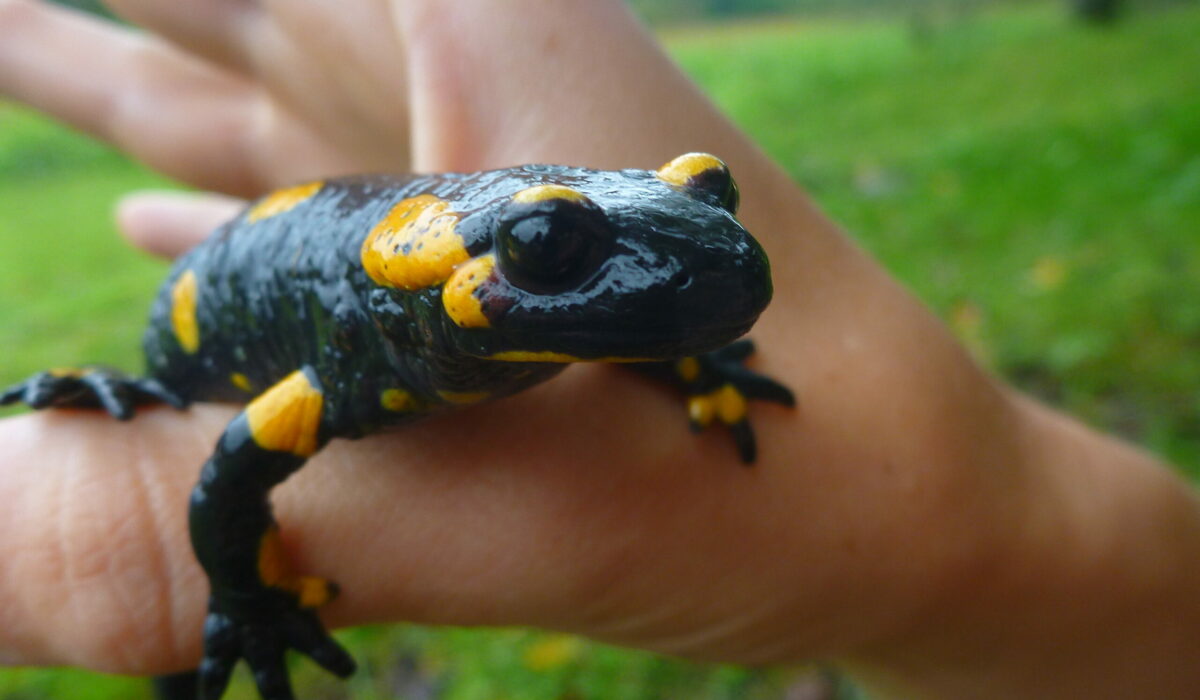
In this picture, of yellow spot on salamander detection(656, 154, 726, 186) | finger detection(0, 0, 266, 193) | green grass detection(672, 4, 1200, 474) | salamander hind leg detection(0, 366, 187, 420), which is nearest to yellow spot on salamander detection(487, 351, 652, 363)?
yellow spot on salamander detection(656, 154, 726, 186)

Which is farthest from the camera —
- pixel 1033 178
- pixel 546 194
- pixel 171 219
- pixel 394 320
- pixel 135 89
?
pixel 1033 178

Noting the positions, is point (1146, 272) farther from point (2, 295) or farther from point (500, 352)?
point (2, 295)

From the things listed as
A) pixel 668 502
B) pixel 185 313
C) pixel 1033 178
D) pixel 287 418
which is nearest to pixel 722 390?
pixel 668 502

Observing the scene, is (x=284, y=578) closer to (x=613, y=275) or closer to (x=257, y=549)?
(x=257, y=549)

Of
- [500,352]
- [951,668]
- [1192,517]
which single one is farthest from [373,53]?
[1192,517]

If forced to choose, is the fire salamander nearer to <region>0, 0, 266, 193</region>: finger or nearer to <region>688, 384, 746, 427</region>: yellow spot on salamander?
<region>688, 384, 746, 427</region>: yellow spot on salamander
